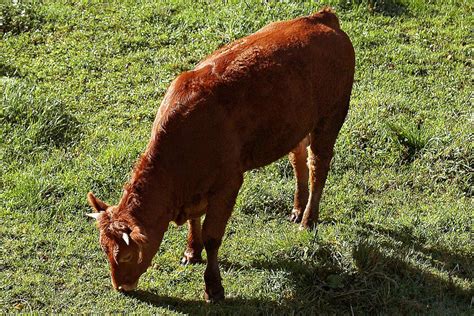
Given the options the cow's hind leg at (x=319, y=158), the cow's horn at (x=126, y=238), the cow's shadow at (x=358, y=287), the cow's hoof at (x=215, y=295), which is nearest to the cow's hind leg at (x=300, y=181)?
the cow's hind leg at (x=319, y=158)

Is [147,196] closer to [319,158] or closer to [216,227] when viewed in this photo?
[216,227]

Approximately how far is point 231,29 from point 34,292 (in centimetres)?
499

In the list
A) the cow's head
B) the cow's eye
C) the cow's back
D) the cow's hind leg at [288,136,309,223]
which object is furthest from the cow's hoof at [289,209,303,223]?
the cow's eye

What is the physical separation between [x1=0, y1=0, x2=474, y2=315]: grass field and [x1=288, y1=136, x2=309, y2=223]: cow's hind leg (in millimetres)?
172

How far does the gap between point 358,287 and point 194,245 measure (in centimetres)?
146

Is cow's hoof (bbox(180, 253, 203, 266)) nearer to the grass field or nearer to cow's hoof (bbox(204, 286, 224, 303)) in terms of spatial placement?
the grass field

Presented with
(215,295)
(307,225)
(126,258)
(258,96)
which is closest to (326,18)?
(258,96)

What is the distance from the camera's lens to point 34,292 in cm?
684

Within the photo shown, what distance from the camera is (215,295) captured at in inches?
268

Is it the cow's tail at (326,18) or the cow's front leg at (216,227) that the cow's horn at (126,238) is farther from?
the cow's tail at (326,18)

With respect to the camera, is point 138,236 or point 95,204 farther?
point 95,204

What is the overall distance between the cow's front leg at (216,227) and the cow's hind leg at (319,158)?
1176mm

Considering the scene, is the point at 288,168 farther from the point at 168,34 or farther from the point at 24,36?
the point at 24,36

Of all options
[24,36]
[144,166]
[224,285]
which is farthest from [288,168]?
[24,36]
